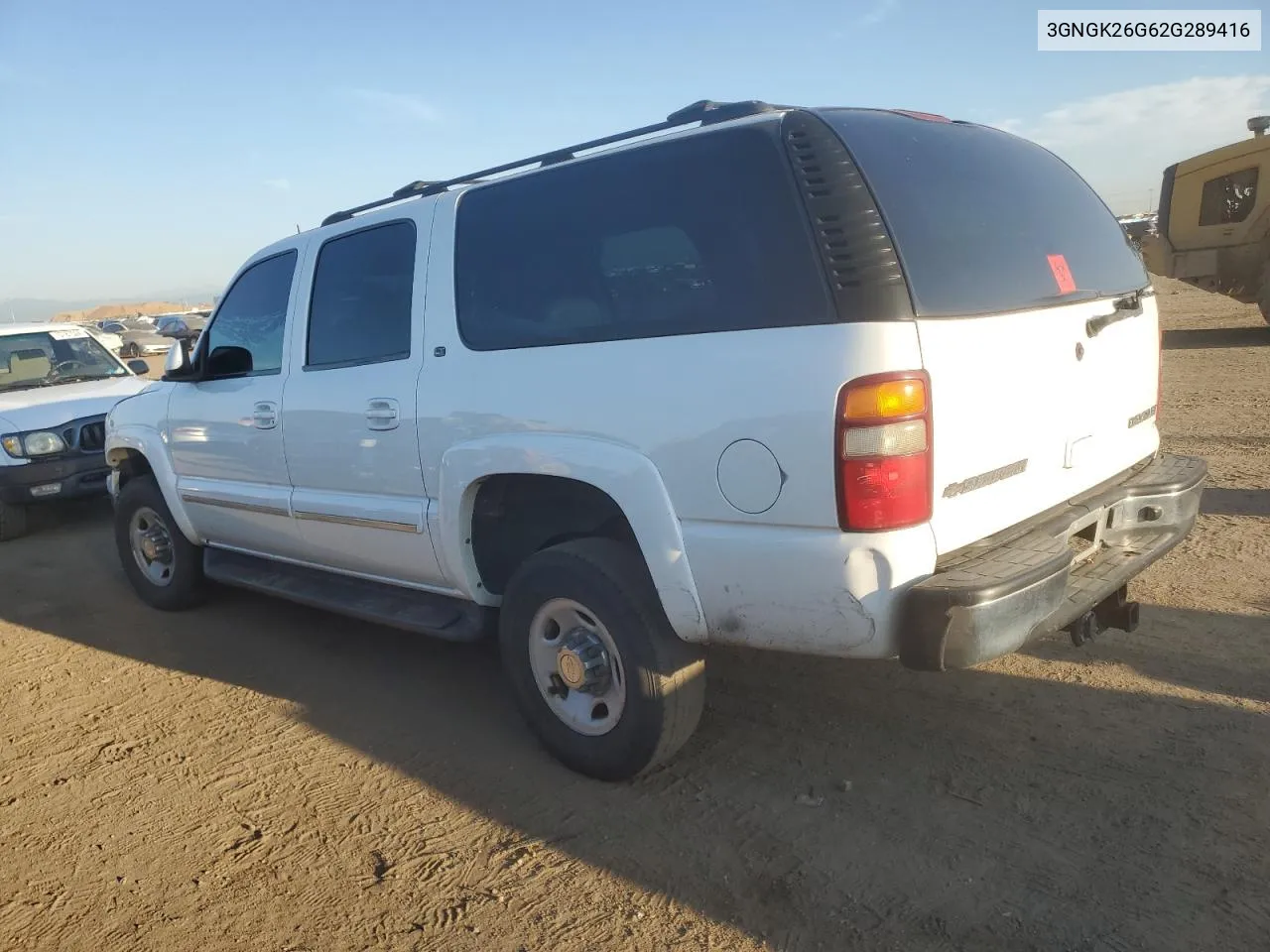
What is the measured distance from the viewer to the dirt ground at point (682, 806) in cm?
260

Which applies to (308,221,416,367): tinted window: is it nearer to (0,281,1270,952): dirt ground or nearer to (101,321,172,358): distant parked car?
(0,281,1270,952): dirt ground

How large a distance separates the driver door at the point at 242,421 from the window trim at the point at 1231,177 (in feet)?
44.3

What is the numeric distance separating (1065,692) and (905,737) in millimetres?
724

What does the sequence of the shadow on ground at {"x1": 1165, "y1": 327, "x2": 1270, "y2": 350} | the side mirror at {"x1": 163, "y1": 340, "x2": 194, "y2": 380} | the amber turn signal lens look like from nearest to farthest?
1. the amber turn signal lens
2. the side mirror at {"x1": 163, "y1": 340, "x2": 194, "y2": 380}
3. the shadow on ground at {"x1": 1165, "y1": 327, "x2": 1270, "y2": 350}

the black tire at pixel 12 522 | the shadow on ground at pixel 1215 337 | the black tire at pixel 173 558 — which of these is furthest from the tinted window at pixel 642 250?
the shadow on ground at pixel 1215 337

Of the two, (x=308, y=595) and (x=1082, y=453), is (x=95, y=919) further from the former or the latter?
(x=1082, y=453)

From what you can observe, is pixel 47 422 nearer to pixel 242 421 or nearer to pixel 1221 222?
pixel 242 421

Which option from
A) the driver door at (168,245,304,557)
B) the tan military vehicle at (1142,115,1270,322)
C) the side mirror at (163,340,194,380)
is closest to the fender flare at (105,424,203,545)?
the driver door at (168,245,304,557)

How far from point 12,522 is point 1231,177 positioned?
15.2 m

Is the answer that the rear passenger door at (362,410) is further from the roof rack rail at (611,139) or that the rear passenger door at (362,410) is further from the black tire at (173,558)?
the black tire at (173,558)

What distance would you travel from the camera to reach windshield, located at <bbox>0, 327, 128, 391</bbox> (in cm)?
871

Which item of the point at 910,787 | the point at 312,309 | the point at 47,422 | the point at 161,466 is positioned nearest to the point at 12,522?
the point at 47,422

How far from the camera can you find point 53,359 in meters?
8.98

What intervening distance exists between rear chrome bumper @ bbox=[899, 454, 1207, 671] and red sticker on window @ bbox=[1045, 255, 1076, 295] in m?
0.69
